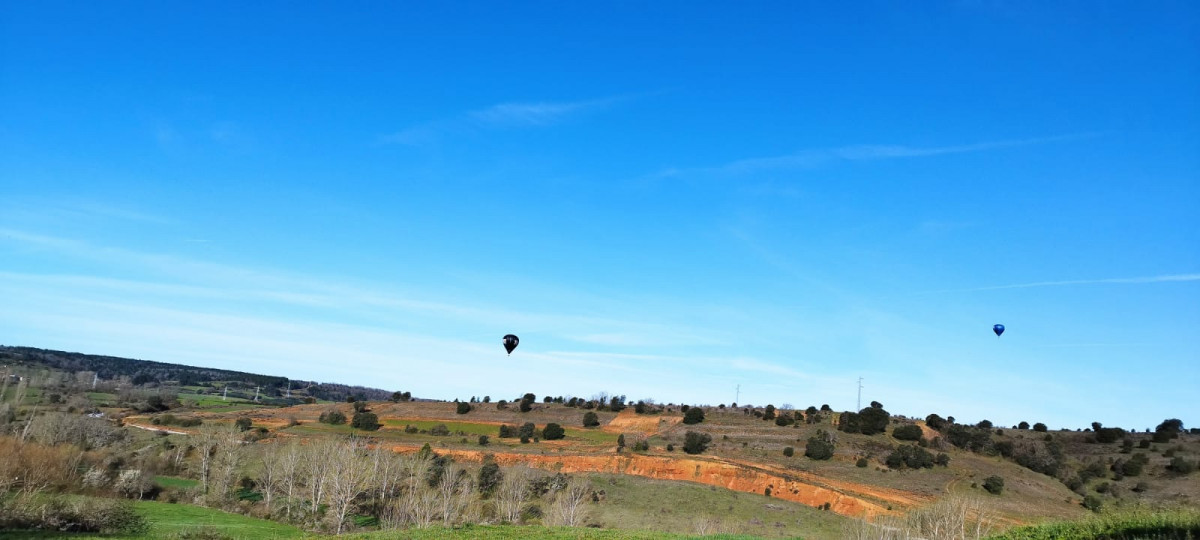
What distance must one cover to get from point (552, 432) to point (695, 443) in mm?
25964

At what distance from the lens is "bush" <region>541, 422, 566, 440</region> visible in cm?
10925

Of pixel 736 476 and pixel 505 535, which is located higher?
pixel 505 535

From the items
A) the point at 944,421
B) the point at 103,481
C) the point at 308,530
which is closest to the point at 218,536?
the point at 308,530

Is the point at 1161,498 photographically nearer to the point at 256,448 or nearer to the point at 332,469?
the point at 332,469

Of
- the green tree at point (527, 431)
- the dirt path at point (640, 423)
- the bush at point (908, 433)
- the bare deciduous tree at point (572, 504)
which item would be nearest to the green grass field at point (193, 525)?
the bare deciduous tree at point (572, 504)

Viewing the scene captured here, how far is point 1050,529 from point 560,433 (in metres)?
Answer: 96.7

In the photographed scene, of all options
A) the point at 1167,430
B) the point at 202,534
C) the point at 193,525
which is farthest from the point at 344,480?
the point at 1167,430

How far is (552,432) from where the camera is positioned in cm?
10969

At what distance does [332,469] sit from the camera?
65812mm

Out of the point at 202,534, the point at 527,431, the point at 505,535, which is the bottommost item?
the point at 202,534

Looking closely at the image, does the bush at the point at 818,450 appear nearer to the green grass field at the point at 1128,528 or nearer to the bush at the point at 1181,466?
the bush at the point at 1181,466

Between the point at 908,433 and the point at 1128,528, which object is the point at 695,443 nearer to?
the point at 908,433

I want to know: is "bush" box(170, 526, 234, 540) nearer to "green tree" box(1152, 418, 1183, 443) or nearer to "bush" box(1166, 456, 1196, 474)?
"bush" box(1166, 456, 1196, 474)

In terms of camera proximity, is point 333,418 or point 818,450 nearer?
point 818,450
